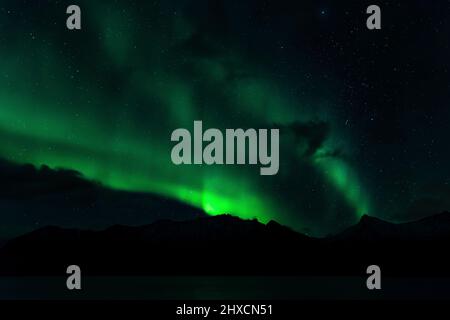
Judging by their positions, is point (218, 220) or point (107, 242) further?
point (218, 220)

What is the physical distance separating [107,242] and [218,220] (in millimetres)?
40205

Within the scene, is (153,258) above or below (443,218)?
below

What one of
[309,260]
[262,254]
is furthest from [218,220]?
[309,260]

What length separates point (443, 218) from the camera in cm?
15338

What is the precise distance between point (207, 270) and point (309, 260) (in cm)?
2546

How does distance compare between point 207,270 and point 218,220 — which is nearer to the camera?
point 207,270
